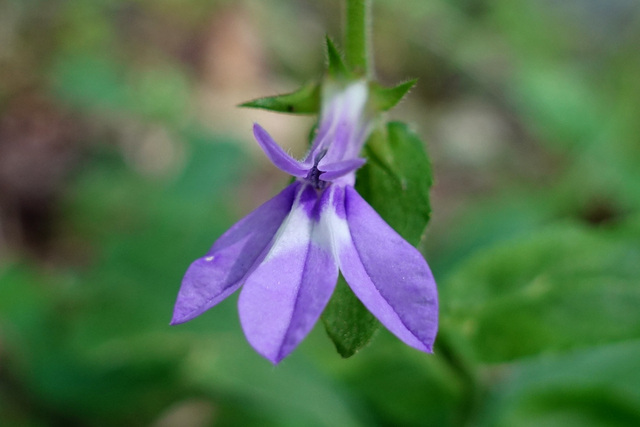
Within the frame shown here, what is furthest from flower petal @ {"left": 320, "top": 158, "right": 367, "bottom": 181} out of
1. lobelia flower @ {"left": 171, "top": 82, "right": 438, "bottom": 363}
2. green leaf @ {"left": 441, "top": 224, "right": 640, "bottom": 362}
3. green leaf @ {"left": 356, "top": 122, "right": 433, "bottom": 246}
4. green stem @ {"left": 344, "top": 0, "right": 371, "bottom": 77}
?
green leaf @ {"left": 441, "top": 224, "right": 640, "bottom": 362}

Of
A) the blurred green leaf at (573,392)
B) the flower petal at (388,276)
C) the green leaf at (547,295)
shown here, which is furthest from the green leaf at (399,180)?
the blurred green leaf at (573,392)

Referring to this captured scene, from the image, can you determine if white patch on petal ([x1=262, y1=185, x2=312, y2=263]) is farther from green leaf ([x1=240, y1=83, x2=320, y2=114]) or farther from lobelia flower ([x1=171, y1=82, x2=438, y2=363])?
green leaf ([x1=240, y1=83, x2=320, y2=114])

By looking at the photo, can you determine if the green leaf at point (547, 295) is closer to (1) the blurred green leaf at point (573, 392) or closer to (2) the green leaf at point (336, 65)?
(1) the blurred green leaf at point (573, 392)

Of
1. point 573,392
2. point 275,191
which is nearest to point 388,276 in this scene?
point 573,392

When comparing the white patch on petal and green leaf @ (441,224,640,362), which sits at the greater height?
the white patch on petal

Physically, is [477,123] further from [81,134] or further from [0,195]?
[0,195]

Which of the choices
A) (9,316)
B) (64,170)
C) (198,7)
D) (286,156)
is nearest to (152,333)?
(9,316)
